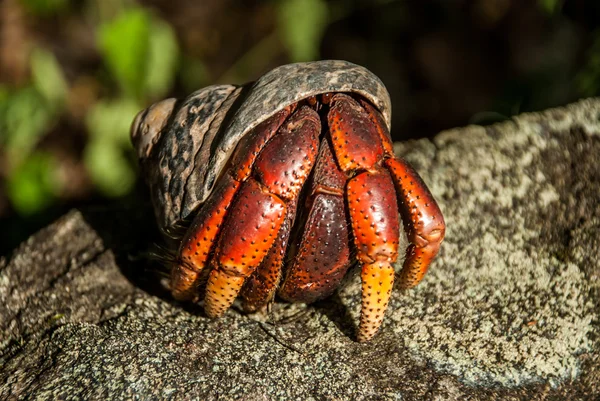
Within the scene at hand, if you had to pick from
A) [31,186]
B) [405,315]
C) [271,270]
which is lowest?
[405,315]

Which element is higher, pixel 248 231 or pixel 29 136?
pixel 248 231

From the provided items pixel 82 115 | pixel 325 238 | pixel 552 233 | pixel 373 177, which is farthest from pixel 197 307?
pixel 82 115

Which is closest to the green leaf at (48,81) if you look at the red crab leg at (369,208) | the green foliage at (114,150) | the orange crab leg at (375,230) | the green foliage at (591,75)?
the green foliage at (114,150)

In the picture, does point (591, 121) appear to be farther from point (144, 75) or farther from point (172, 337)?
point (144, 75)

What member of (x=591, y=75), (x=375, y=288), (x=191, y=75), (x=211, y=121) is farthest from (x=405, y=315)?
(x=191, y=75)

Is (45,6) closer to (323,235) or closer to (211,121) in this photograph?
(211,121)

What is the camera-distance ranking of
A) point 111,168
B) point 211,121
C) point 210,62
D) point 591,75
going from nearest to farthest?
point 211,121
point 591,75
point 111,168
point 210,62

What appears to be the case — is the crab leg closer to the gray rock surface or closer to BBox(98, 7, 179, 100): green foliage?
the gray rock surface
